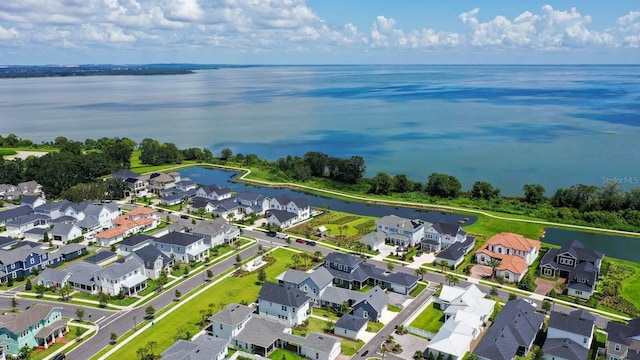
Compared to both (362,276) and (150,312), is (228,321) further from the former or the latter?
(362,276)

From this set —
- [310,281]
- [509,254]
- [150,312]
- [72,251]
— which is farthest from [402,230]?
[72,251]

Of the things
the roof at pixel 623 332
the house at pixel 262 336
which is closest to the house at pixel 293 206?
the house at pixel 262 336

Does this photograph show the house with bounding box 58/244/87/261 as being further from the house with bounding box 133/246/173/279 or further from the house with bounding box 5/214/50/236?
the house with bounding box 5/214/50/236

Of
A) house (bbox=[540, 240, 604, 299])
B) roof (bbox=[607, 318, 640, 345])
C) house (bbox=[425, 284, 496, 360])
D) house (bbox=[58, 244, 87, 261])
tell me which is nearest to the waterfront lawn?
house (bbox=[425, 284, 496, 360])

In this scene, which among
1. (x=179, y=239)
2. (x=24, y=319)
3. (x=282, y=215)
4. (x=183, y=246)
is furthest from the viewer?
(x=282, y=215)

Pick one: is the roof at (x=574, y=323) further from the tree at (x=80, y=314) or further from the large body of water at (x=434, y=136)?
the large body of water at (x=434, y=136)

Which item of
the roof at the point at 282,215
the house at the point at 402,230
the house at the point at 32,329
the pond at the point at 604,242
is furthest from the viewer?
the roof at the point at 282,215

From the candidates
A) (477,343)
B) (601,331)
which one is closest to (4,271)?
(477,343)
